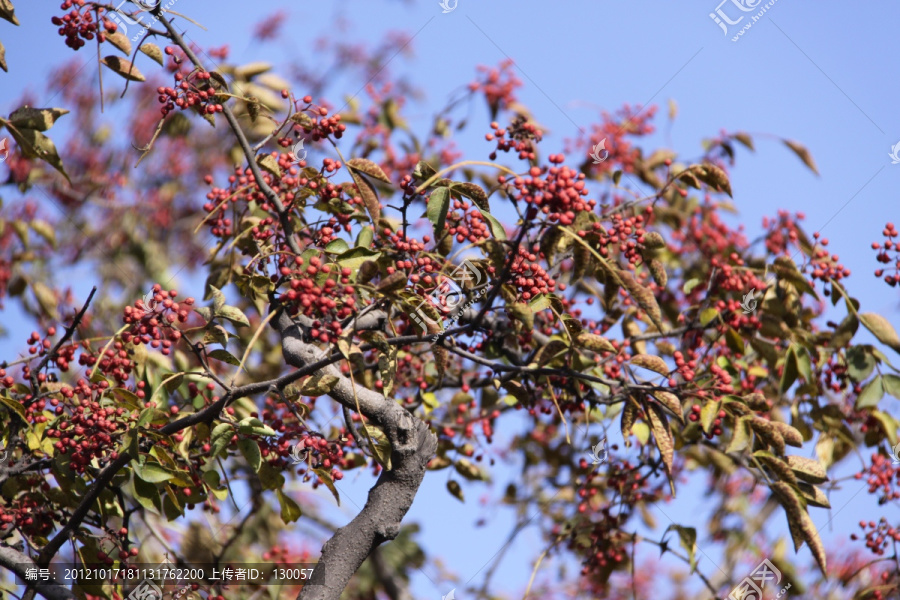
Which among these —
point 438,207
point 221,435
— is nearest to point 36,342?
point 221,435

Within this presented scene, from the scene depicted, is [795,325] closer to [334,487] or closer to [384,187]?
[334,487]

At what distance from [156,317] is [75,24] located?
40.0 inches

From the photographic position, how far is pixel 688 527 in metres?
3.34

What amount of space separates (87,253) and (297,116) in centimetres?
332

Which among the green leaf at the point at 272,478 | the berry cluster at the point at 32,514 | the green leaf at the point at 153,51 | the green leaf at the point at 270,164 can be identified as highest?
the green leaf at the point at 153,51

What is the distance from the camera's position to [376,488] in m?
2.38

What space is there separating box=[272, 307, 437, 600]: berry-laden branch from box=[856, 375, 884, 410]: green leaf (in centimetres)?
180

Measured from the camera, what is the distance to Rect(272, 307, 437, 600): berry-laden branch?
2.26 m

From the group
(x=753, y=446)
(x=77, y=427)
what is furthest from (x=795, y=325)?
(x=77, y=427)

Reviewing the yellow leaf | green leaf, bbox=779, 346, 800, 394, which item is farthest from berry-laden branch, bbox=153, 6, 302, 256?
green leaf, bbox=779, 346, 800, 394

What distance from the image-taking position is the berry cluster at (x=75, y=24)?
2.49 metres

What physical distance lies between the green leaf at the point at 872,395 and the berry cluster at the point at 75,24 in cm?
307

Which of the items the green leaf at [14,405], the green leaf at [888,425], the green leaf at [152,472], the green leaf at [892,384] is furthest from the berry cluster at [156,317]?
the green leaf at [888,425]

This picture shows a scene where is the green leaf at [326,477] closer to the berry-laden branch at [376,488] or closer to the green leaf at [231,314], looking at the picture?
the berry-laden branch at [376,488]
